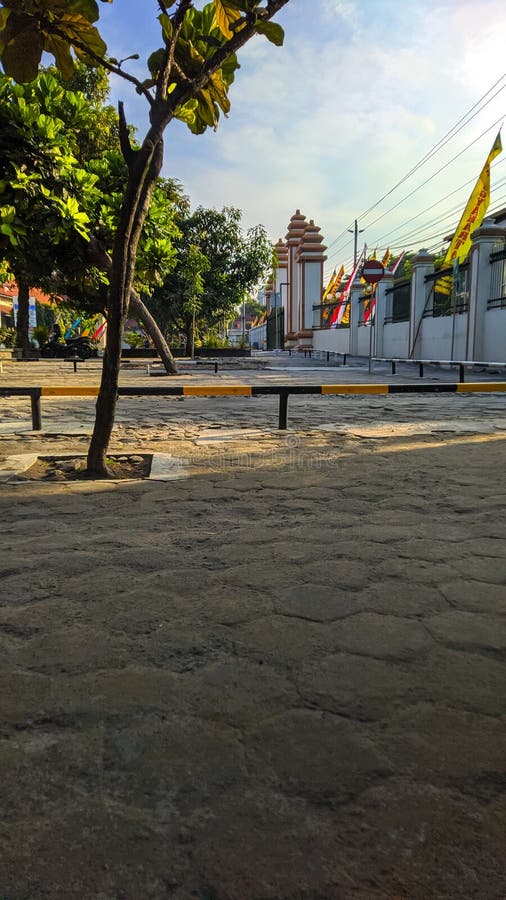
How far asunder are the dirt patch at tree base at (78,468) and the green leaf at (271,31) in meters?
2.87

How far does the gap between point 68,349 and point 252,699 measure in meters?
29.1

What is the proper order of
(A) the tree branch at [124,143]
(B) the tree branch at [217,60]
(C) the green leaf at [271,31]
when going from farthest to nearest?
(A) the tree branch at [124,143] < (B) the tree branch at [217,60] < (C) the green leaf at [271,31]

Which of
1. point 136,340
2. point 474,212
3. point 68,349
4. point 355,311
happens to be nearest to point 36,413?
point 474,212

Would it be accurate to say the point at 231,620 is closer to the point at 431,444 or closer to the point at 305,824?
the point at 305,824

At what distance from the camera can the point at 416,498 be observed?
13.1 feet

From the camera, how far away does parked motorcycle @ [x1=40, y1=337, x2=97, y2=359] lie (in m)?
28.8

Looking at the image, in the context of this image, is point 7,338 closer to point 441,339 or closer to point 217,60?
point 441,339

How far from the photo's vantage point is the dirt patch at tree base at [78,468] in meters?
4.52

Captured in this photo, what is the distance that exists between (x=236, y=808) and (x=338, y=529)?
209 centimetres

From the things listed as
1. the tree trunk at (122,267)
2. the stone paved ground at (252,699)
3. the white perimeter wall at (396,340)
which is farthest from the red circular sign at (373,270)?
the stone paved ground at (252,699)

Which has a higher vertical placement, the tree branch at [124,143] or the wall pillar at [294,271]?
the wall pillar at [294,271]

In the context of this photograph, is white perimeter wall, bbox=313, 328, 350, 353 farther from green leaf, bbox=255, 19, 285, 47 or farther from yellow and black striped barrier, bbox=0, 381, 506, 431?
green leaf, bbox=255, 19, 285, 47

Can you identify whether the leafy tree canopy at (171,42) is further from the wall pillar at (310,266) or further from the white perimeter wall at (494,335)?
the wall pillar at (310,266)

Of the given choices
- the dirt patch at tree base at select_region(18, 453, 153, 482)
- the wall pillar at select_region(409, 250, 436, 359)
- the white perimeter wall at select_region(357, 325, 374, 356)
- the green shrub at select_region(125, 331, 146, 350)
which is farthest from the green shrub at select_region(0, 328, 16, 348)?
the dirt patch at tree base at select_region(18, 453, 153, 482)
